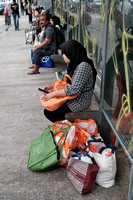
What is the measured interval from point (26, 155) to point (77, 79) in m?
1.14

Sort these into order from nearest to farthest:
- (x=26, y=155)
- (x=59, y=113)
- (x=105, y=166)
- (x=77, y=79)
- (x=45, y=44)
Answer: (x=105, y=166) < (x=77, y=79) < (x=26, y=155) < (x=59, y=113) < (x=45, y=44)

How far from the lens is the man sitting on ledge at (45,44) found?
5.96 m

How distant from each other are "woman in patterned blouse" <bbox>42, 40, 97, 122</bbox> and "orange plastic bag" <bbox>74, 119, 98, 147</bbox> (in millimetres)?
202

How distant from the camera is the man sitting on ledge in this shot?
5.96m

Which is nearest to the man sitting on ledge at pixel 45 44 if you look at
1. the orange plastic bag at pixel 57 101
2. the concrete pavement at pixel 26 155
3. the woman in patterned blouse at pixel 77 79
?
the concrete pavement at pixel 26 155

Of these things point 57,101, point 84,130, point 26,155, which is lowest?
point 26,155

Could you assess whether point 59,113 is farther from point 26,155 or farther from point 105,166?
point 105,166

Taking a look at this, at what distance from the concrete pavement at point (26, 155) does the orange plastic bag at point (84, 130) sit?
39 cm

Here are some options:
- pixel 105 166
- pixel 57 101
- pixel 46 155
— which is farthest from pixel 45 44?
pixel 105 166

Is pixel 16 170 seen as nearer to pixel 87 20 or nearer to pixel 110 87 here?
pixel 110 87

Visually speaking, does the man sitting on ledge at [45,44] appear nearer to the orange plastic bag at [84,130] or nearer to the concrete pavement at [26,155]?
the concrete pavement at [26,155]

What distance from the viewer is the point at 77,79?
2729mm

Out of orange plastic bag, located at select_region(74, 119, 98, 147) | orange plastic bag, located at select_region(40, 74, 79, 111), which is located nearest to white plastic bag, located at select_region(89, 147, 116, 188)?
orange plastic bag, located at select_region(74, 119, 98, 147)

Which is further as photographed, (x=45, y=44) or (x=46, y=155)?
(x=45, y=44)
